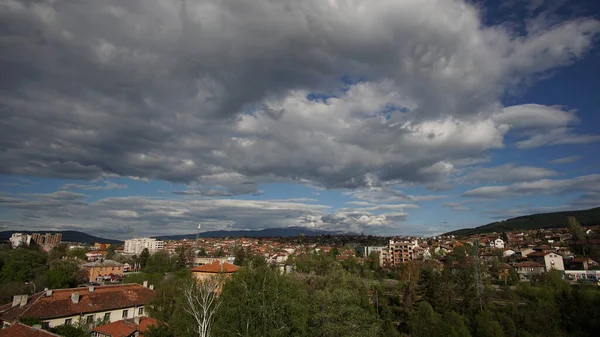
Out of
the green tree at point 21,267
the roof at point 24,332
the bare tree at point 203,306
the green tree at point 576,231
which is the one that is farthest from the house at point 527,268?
the green tree at point 21,267

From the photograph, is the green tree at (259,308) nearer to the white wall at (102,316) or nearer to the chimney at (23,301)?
the white wall at (102,316)

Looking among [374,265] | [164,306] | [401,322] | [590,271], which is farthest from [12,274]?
[590,271]

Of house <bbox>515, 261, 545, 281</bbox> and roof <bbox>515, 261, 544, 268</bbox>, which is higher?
roof <bbox>515, 261, 544, 268</bbox>

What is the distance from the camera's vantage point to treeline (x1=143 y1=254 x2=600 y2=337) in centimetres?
2503

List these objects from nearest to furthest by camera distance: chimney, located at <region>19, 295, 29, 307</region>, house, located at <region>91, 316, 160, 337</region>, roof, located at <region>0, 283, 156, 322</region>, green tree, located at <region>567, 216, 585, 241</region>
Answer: house, located at <region>91, 316, 160, 337</region> → roof, located at <region>0, 283, 156, 322</region> → chimney, located at <region>19, 295, 29, 307</region> → green tree, located at <region>567, 216, 585, 241</region>

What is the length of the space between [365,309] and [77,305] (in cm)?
3203

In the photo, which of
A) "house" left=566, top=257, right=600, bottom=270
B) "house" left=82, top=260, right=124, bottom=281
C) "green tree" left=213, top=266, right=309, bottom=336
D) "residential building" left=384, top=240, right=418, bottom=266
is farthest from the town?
"green tree" left=213, top=266, right=309, bottom=336

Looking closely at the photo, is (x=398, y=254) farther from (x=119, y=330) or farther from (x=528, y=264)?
(x=119, y=330)

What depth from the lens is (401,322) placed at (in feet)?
155

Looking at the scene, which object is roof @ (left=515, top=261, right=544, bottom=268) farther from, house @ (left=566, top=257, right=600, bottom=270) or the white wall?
the white wall

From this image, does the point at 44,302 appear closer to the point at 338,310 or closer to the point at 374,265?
the point at 338,310

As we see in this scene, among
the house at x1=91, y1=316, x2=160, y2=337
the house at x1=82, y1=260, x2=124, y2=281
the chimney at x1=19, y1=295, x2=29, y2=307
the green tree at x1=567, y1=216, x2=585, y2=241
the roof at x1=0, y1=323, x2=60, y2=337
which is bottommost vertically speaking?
the house at x1=82, y1=260, x2=124, y2=281

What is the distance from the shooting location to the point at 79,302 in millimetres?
35969

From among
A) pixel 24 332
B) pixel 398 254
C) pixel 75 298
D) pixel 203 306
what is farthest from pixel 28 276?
pixel 398 254
